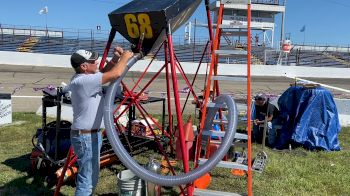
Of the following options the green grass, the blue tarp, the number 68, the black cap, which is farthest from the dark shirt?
the black cap

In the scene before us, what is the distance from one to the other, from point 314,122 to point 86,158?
5.93 m

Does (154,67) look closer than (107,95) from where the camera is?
No

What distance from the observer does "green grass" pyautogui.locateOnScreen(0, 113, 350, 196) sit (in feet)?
18.3

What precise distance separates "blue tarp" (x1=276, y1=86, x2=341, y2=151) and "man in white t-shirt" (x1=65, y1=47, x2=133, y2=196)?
5425 millimetres

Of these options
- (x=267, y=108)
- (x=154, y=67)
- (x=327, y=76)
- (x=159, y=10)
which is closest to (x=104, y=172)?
(x=159, y=10)

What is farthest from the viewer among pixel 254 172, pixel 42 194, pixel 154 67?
pixel 154 67

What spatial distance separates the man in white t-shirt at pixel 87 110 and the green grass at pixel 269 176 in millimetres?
1456

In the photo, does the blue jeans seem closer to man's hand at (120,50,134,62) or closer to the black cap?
the black cap

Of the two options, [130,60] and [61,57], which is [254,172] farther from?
[61,57]

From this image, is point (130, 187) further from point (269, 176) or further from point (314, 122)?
point (314, 122)

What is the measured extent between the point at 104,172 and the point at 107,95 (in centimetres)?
259

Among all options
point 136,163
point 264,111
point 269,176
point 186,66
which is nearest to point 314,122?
point 264,111

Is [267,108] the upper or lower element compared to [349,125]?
upper

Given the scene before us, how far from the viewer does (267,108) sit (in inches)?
333
